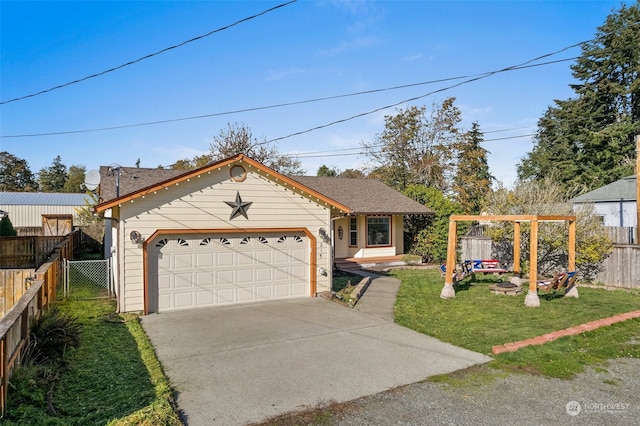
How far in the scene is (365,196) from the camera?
2075 cm

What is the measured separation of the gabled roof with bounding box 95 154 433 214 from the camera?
1015 cm

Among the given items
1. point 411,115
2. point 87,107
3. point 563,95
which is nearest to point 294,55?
point 87,107

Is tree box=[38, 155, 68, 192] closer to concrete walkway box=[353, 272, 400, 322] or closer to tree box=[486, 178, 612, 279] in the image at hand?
concrete walkway box=[353, 272, 400, 322]

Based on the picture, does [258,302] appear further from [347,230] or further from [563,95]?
[563,95]

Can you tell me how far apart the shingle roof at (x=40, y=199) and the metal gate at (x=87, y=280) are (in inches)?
1048

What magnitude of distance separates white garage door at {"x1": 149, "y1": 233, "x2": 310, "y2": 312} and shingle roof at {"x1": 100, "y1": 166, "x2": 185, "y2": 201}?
3.01 m

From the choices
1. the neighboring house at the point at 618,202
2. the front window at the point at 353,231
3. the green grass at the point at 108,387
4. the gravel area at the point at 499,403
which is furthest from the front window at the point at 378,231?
the gravel area at the point at 499,403

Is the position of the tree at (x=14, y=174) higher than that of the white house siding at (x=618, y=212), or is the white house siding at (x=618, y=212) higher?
the tree at (x=14, y=174)

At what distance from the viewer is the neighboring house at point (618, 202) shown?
21719 millimetres

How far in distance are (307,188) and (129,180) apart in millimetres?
6171

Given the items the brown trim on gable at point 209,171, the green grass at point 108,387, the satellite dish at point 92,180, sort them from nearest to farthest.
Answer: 1. the green grass at point 108,387
2. the brown trim on gable at point 209,171
3. the satellite dish at point 92,180

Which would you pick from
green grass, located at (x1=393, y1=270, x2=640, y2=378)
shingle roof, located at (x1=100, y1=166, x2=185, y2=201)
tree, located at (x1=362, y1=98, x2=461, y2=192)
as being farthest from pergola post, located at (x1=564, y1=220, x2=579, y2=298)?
tree, located at (x1=362, y1=98, x2=461, y2=192)

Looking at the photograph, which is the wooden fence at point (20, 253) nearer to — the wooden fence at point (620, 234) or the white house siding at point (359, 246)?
the white house siding at point (359, 246)

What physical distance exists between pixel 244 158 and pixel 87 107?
1109 cm
